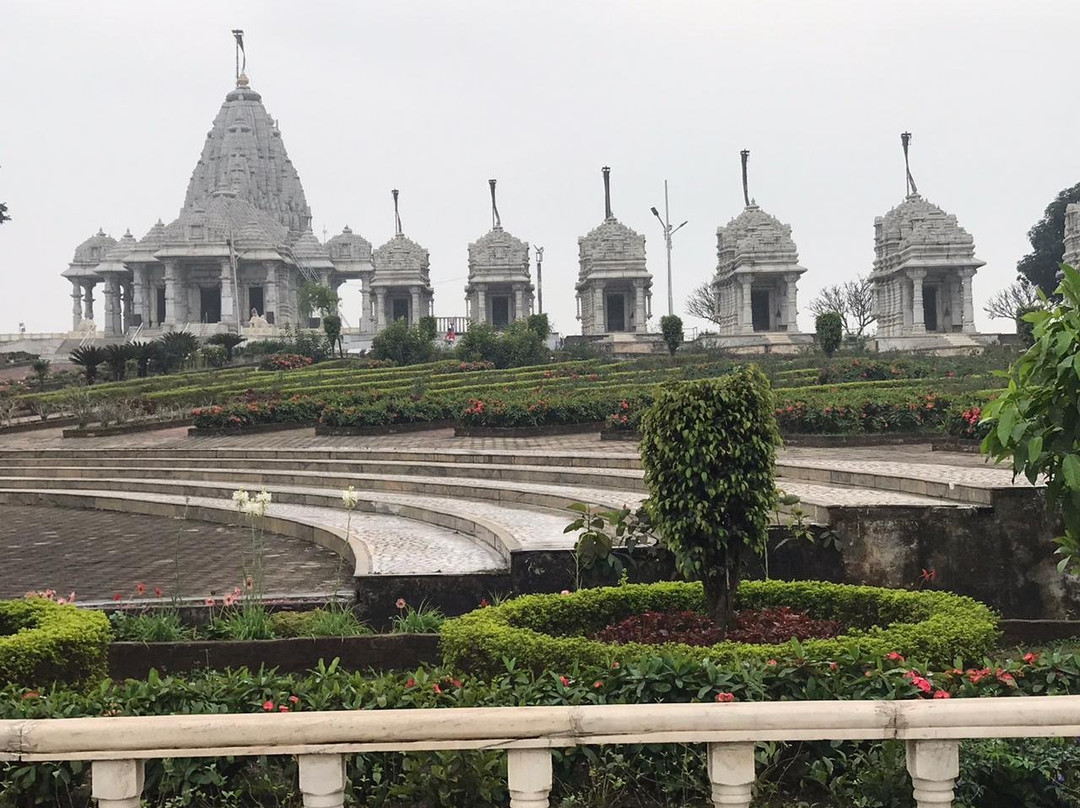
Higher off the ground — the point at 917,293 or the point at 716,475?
the point at 917,293

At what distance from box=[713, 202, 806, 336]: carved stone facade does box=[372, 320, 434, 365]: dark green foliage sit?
25855 mm

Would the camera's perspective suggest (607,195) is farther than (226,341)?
Yes

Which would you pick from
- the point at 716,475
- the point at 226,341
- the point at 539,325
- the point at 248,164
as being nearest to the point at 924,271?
the point at 539,325

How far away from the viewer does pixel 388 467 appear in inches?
694

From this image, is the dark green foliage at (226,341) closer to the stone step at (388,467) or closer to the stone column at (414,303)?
the stone step at (388,467)

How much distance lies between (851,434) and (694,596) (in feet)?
38.4

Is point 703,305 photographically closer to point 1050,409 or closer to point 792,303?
point 792,303

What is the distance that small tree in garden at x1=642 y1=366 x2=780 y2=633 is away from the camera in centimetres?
652

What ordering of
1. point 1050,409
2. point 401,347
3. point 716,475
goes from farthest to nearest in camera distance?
1. point 401,347
2. point 716,475
3. point 1050,409

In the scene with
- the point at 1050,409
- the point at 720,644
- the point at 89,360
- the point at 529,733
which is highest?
the point at 89,360

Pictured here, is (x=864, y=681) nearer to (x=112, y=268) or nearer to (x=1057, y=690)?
(x=1057, y=690)

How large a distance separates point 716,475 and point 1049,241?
6628 centimetres

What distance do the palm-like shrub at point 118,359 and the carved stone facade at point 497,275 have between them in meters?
33.1

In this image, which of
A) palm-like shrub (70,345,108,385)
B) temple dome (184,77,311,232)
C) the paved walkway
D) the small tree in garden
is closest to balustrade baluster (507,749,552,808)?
the small tree in garden
